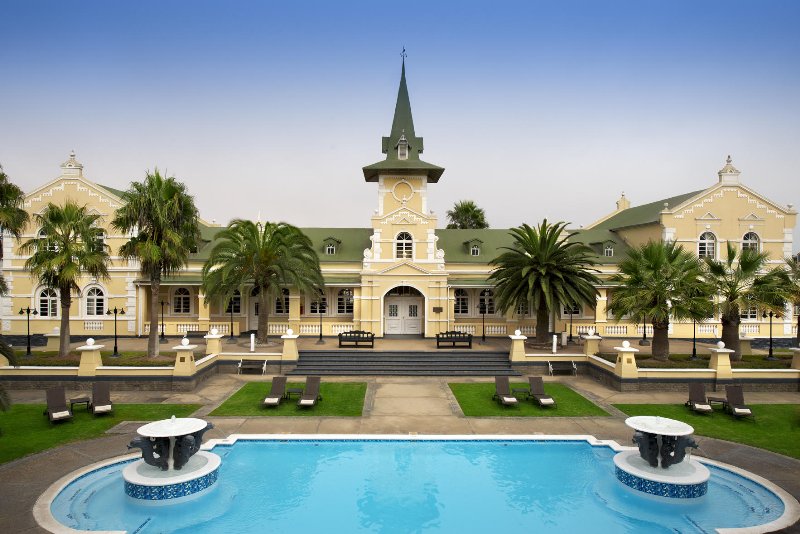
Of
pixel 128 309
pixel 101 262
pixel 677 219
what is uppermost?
pixel 677 219

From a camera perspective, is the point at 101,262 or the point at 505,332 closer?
the point at 101,262

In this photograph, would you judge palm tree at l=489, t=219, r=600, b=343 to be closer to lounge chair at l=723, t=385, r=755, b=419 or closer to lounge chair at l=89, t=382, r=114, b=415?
lounge chair at l=723, t=385, r=755, b=419

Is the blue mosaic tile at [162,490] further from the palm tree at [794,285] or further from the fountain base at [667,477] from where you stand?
the palm tree at [794,285]

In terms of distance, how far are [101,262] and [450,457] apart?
18111mm

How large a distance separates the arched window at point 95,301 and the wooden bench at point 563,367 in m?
27.8

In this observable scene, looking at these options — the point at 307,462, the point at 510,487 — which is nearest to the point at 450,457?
the point at 510,487

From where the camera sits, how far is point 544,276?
86.5 feet

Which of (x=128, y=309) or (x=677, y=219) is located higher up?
(x=677, y=219)

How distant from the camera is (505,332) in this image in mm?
32469

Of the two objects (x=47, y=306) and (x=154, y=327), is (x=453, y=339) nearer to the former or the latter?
(x=154, y=327)

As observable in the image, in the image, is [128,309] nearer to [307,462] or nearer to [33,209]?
[33,209]

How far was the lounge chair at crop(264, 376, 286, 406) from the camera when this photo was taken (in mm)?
17484

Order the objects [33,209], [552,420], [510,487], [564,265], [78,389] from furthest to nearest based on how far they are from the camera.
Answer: [33,209] < [564,265] < [78,389] < [552,420] < [510,487]

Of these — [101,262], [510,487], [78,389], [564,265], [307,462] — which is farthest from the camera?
[564,265]
